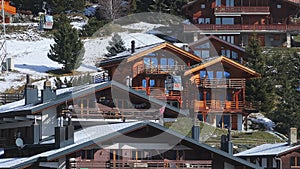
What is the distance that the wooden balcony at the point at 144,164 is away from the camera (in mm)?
29630

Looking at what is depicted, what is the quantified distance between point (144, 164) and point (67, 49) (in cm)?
4255

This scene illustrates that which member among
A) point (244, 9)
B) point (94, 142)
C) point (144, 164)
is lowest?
point (144, 164)

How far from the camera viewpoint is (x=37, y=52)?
84750 millimetres

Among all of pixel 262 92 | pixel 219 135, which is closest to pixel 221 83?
pixel 262 92

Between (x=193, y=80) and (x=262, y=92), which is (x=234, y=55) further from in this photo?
(x=193, y=80)

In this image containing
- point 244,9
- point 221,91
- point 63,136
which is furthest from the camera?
point 244,9

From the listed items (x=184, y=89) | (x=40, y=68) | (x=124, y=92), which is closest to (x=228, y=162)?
(x=124, y=92)

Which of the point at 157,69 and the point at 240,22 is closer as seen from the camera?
the point at 157,69

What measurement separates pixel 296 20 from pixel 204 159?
2741 inches

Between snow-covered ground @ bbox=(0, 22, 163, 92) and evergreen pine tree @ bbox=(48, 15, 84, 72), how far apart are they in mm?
1832

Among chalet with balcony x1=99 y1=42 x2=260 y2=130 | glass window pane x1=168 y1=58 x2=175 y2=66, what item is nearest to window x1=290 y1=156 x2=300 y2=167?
chalet with balcony x1=99 y1=42 x2=260 y2=130

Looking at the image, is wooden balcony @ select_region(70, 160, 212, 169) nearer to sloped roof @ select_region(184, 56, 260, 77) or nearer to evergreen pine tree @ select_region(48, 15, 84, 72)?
sloped roof @ select_region(184, 56, 260, 77)

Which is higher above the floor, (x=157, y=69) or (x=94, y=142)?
(x=157, y=69)

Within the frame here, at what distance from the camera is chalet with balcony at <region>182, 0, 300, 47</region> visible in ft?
275
